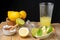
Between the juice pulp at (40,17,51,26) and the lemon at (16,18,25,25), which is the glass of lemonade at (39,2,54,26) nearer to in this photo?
the juice pulp at (40,17,51,26)

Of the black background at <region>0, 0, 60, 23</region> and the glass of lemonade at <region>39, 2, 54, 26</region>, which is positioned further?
the black background at <region>0, 0, 60, 23</region>

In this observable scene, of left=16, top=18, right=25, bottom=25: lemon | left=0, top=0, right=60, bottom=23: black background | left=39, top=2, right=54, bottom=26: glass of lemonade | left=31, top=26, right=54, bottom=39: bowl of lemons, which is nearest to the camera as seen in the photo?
left=31, top=26, right=54, bottom=39: bowl of lemons

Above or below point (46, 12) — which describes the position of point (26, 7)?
below

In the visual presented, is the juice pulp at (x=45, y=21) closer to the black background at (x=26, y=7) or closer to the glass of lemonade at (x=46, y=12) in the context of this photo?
the glass of lemonade at (x=46, y=12)

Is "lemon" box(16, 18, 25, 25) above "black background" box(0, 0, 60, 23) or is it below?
above

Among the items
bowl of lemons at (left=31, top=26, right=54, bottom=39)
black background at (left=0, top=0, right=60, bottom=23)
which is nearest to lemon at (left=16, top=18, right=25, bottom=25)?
bowl of lemons at (left=31, top=26, right=54, bottom=39)

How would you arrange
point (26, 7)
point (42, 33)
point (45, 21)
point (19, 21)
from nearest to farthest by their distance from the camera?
point (42, 33)
point (19, 21)
point (45, 21)
point (26, 7)

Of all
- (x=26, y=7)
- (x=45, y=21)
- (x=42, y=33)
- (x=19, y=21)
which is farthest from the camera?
(x=26, y=7)

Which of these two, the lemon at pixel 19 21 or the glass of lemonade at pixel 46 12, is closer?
the lemon at pixel 19 21

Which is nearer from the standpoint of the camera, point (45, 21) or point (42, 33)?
point (42, 33)

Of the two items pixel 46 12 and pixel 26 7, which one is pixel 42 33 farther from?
pixel 26 7

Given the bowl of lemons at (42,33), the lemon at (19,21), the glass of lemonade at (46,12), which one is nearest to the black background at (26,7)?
the glass of lemonade at (46,12)

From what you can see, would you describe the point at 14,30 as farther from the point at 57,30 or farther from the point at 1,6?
the point at 1,6

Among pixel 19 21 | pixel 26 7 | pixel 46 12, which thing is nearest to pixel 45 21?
pixel 46 12
